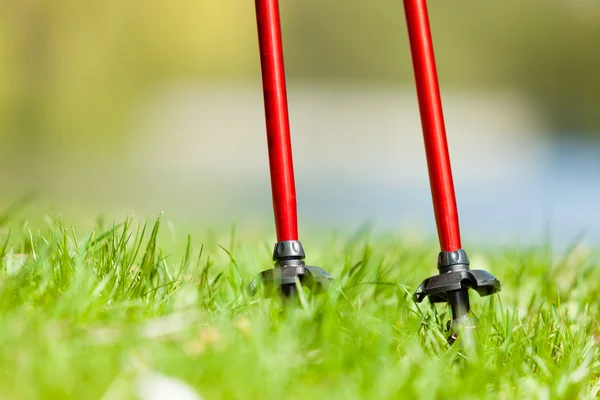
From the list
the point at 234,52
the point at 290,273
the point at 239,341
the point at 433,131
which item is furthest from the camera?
the point at 234,52

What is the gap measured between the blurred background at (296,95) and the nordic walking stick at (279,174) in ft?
9.35

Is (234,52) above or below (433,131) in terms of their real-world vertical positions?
above

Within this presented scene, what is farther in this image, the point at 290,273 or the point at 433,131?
the point at 433,131

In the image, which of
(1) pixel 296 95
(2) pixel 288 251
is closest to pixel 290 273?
(2) pixel 288 251

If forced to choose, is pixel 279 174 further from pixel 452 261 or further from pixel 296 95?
pixel 296 95

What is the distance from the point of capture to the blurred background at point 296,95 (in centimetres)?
470

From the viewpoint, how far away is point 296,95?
5.50 m

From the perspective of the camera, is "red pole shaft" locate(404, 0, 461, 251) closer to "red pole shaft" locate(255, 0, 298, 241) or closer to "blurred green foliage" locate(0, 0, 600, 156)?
"red pole shaft" locate(255, 0, 298, 241)

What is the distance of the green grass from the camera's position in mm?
827

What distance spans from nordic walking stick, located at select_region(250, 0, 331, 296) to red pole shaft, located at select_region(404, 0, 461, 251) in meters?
0.22

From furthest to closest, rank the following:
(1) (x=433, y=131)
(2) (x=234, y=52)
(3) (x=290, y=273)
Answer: (2) (x=234, y=52) → (1) (x=433, y=131) → (3) (x=290, y=273)

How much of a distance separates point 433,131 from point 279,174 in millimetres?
263

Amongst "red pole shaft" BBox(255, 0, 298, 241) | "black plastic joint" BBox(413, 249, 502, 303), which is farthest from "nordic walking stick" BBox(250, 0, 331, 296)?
"black plastic joint" BBox(413, 249, 502, 303)

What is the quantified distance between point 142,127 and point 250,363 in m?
4.56
